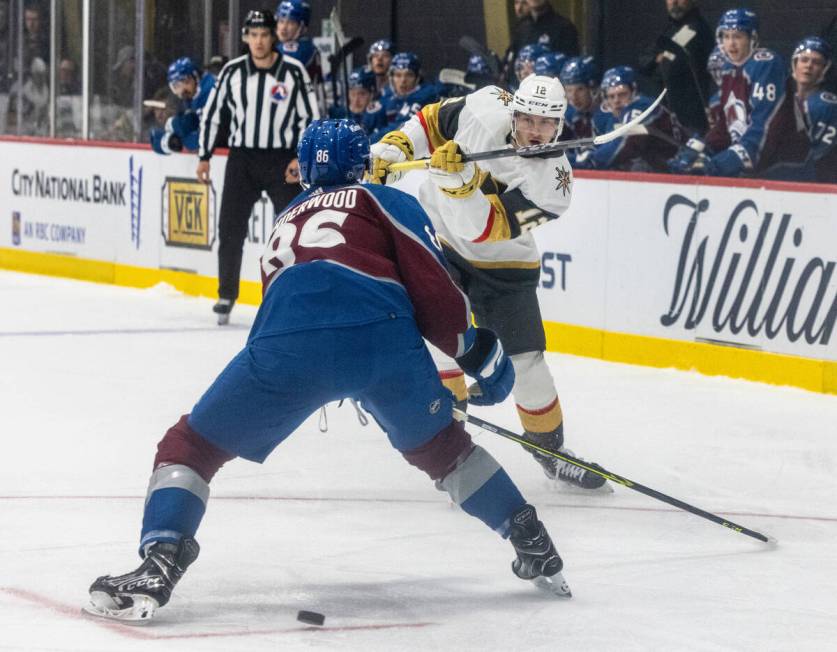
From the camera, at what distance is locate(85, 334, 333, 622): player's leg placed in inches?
120

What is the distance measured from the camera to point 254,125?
8.01 metres

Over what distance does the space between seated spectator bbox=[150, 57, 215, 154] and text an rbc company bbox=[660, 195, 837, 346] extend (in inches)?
131

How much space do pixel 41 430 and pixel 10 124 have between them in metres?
6.93

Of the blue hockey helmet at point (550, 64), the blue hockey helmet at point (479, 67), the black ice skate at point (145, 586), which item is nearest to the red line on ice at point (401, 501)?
the black ice skate at point (145, 586)

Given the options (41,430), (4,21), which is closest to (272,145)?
(41,430)

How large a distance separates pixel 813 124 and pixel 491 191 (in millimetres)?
3025

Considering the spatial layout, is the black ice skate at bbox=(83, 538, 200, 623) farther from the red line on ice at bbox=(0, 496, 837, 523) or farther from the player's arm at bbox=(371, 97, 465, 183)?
the player's arm at bbox=(371, 97, 465, 183)

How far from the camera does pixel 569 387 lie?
6.35 m

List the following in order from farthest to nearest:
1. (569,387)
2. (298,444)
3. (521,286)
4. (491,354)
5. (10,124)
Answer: (10,124) → (569,387) → (298,444) → (521,286) → (491,354)

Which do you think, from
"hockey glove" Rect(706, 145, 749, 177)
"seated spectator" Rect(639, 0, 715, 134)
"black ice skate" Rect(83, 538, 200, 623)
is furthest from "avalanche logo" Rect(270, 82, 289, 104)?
"black ice skate" Rect(83, 538, 200, 623)

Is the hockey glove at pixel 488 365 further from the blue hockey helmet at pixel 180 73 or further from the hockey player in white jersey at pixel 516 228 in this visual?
the blue hockey helmet at pixel 180 73

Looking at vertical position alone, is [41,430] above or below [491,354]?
below

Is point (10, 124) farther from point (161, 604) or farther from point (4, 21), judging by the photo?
Answer: point (161, 604)

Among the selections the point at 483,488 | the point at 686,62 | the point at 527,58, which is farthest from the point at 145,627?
the point at 527,58
